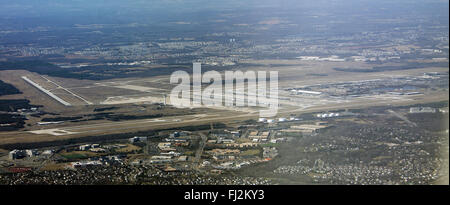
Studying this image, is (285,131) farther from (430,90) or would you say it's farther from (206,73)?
(206,73)

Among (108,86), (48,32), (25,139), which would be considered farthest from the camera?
(48,32)

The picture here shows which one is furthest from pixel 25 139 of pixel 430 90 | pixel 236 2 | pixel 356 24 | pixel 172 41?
pixel 236 2

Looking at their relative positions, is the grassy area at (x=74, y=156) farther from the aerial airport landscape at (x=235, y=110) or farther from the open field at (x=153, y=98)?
the open field at (x=153, y=98)

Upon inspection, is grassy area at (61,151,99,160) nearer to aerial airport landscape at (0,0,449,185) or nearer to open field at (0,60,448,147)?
aerial airport landscape at (0,0,449,185)

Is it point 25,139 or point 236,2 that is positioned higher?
point 236,2

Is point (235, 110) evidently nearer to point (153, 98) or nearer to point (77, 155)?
point (153, 98)

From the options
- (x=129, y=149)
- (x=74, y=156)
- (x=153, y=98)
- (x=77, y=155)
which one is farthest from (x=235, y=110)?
(x=74, y=156)

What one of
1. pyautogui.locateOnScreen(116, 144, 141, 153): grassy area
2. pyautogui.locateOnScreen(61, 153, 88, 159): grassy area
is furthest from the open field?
pyautogui.locateOnScreen(61, 153, 88, 159): grassy area
